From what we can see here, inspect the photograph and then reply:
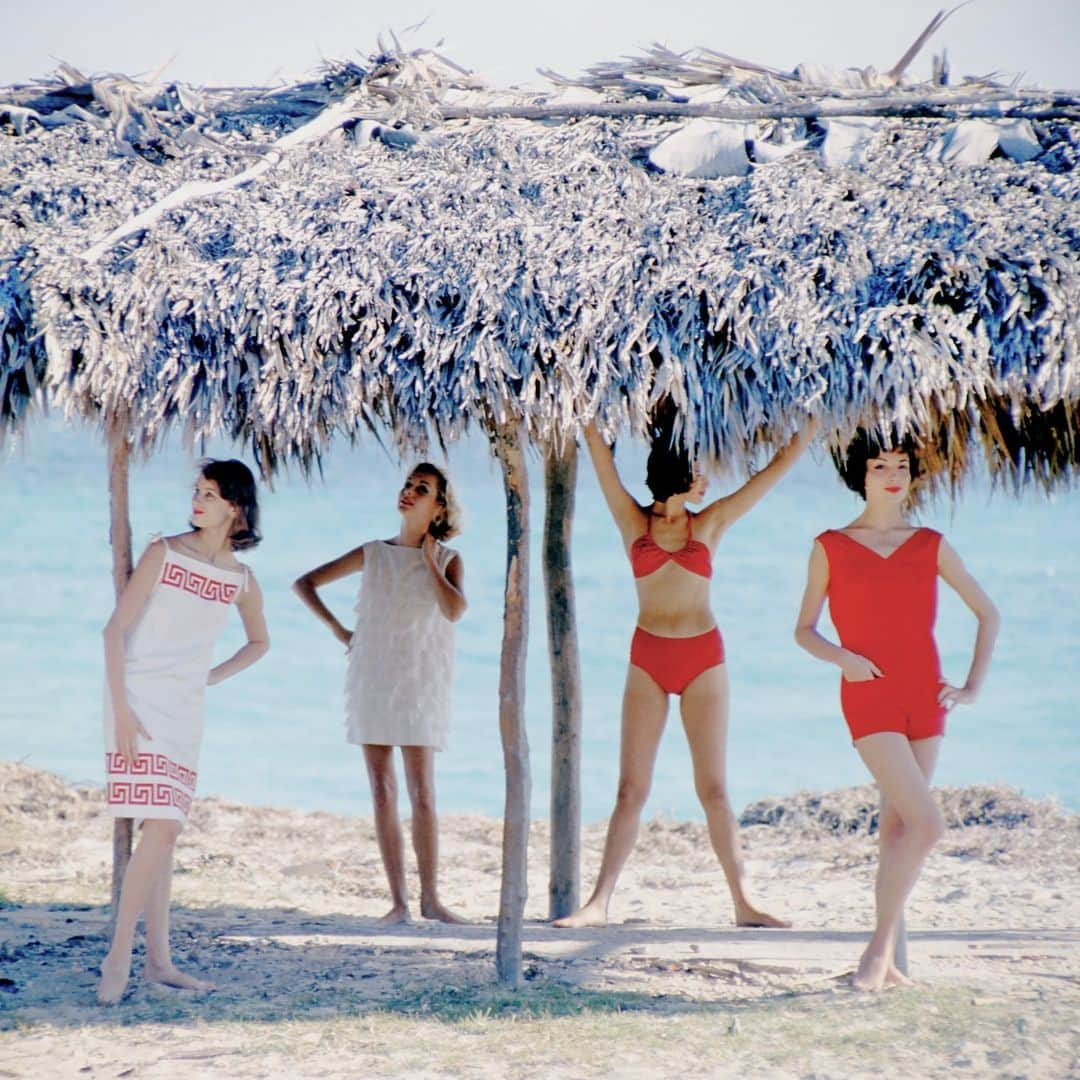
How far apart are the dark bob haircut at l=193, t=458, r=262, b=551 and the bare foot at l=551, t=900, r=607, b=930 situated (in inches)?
72.9

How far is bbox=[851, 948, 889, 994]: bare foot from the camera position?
437 centimetres

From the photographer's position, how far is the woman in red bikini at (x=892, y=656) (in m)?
4.25

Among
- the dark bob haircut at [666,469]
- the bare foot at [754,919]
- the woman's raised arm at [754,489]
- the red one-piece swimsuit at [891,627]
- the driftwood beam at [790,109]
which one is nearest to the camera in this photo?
the red one-piece swimsuit at [891,627]

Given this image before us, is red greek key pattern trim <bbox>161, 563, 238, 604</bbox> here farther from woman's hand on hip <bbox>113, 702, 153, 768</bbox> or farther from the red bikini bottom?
the red bikini bottom

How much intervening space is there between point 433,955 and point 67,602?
12.5m

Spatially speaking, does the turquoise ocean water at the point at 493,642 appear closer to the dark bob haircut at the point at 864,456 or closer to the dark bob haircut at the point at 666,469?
the dark bob haircut at the point at 666,469

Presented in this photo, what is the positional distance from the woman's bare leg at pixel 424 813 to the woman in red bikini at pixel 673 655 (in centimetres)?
69

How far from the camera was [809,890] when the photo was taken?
640 centimetres

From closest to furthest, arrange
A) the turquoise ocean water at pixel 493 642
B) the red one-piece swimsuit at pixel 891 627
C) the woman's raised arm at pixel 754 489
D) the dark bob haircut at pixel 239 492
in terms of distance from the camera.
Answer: the red one-piece swimsuit at pixel 891 627, the dark bob haircut at pixel 239 492, the woman's raised arm at pixel 754 489, the turquoise ocean water at pixel 493 642

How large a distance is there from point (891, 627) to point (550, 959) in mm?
1579

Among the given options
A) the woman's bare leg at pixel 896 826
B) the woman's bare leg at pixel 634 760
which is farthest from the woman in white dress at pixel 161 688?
the woman's bare leg at pixel 896 826

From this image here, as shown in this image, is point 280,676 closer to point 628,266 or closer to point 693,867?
point 693,867

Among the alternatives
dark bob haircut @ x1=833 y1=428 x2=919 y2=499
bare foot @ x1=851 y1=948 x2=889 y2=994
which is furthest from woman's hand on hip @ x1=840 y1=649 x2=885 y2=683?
bare foot @ x1=851 y1=948 x2=889 y2=994

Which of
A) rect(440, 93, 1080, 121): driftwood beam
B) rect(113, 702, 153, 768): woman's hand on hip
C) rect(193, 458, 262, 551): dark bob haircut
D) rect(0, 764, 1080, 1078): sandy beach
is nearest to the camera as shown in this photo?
rect(0, 764, 1080, 1078): sandy beach
